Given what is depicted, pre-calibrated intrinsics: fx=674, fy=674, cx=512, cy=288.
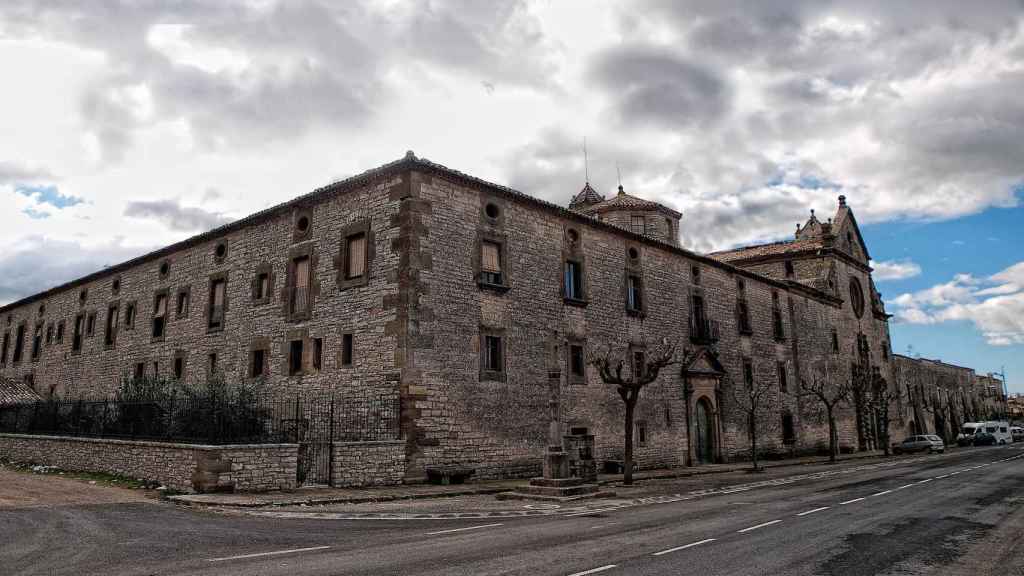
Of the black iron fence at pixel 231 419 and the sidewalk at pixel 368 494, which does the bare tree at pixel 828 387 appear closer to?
the sidewalk at pixel 368 494

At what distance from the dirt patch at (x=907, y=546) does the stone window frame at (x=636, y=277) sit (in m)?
14.7

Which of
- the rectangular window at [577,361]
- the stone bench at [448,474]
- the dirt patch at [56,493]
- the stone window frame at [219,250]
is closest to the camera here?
the dirt patch at [56,493]

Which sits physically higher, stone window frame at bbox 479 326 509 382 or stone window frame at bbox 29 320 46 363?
stone window frame at bbox 29 320 46 363

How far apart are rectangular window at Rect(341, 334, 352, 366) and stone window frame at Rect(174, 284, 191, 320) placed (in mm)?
10317

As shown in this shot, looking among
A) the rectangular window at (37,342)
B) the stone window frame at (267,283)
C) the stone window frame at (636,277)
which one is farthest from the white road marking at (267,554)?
the rectangular window at (37,342)

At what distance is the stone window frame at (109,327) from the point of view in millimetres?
30547

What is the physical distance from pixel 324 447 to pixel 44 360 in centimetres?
2707

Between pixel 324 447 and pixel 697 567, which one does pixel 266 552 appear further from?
pixel 324 447

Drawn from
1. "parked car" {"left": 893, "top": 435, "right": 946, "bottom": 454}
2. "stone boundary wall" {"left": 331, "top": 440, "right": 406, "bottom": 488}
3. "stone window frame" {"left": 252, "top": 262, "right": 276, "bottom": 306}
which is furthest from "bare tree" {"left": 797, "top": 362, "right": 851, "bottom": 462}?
"stone window frame" {"left": 252, "top": 262, "right": 276, "bottom": 306}

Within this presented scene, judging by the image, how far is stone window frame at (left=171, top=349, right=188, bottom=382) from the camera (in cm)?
2602

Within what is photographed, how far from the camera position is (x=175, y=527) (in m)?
10.6

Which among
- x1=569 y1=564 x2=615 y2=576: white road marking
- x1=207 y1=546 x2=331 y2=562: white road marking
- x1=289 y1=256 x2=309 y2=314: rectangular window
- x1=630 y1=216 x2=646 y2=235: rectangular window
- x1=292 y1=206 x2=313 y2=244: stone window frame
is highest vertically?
x1=630 y1=216 x2=646 y2=235: rectangular window

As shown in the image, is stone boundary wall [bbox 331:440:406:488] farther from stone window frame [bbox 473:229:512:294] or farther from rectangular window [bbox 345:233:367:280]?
stone window frame [bbox 473:229:512:294]

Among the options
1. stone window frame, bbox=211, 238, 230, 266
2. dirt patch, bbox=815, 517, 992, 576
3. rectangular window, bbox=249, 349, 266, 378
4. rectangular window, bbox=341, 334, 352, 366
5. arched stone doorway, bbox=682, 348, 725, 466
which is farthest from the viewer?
arched stone doorway, bbox=682, 348, 725, 466
